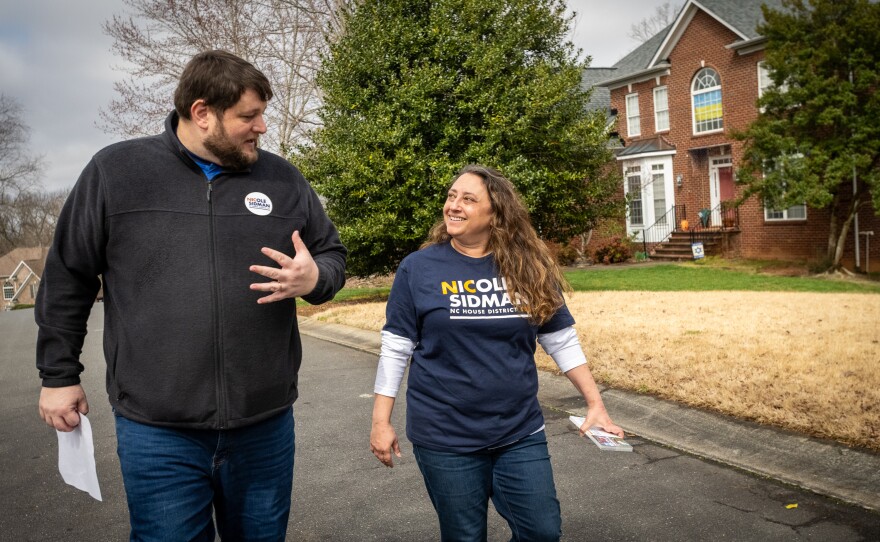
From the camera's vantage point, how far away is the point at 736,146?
26969 mm

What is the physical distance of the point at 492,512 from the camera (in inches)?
188

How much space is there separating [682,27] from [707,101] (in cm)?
290

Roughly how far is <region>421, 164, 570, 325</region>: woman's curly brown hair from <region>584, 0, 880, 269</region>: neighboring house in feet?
72.2

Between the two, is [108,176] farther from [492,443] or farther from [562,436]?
[562,436]

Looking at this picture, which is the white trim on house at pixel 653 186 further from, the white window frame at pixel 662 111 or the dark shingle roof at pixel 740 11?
the dark shingle roof at pixel 740 11

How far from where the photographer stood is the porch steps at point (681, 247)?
26.7 m

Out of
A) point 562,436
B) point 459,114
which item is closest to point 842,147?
point 459,114

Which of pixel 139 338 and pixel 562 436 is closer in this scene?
pixel 139 338

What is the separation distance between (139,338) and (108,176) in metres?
0.59

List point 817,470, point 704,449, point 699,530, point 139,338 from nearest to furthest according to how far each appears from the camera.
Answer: point 139,338 → point 699,530 → point 817,470 → point 704,449

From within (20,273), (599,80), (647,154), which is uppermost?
(599,80)

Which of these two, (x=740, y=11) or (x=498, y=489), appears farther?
(x=740, y=11)

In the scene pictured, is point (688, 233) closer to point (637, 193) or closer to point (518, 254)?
point (637, 193)

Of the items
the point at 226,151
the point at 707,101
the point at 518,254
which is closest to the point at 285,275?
the point at 226,151
